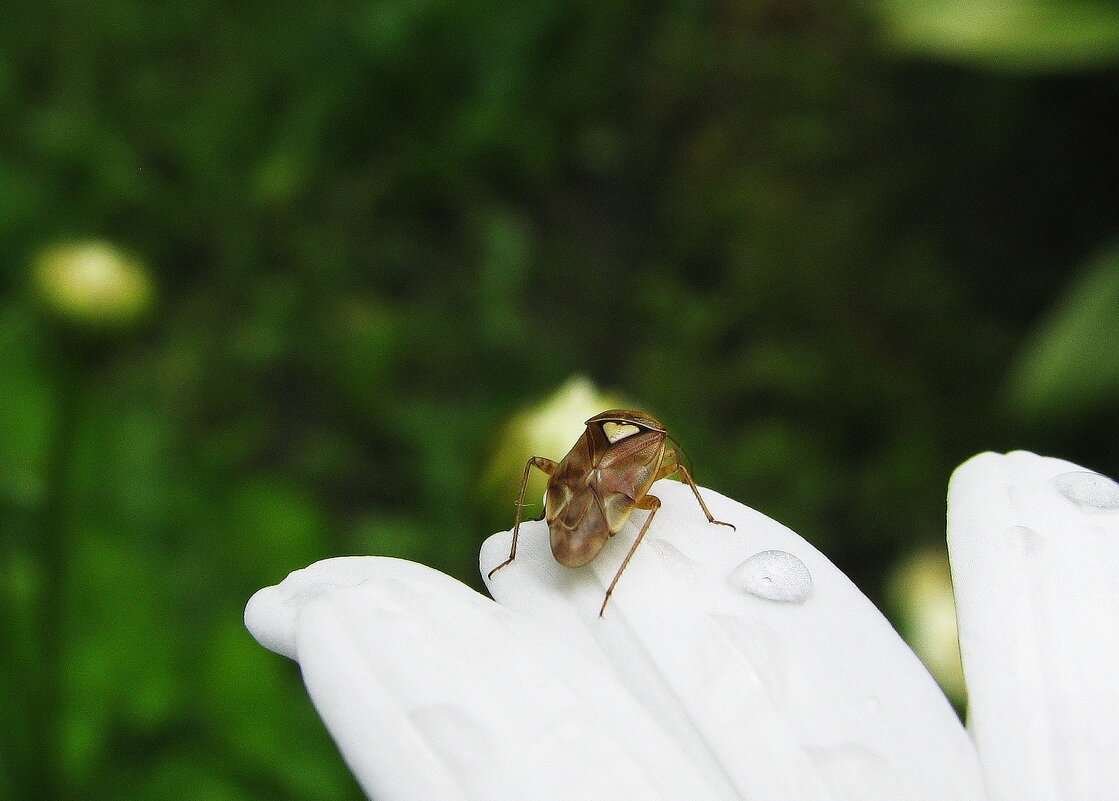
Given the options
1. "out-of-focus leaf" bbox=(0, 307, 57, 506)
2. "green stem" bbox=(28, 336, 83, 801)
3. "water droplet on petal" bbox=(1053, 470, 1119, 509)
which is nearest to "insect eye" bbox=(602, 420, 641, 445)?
"water droplet on petal" bbox=(1053, 470, 1119, 509)

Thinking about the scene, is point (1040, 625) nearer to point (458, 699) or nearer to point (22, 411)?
point (458, 699)

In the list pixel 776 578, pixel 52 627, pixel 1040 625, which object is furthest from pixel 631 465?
pixel 52 627

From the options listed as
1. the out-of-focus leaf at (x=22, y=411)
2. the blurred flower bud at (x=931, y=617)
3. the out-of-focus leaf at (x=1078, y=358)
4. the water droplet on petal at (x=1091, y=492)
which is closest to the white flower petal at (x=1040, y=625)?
the water droplet on petal at (x=1091, y=492)

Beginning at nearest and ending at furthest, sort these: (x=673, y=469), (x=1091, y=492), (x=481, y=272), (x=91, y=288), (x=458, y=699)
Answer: (x=458, y=699) → (x=1091, y=492) → (x=673, y=469) → (x=91, y=288) → (x=481, y=272)

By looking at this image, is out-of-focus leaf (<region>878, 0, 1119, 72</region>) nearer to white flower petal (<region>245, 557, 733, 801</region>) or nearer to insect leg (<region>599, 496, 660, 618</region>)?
insect leg (<region>599, 496, 660, 618</region>)

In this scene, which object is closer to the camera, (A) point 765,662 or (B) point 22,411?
(A) point 765,662

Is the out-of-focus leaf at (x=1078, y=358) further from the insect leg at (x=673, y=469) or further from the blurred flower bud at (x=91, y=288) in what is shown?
the blurred flower bud at (x=91, y=288)

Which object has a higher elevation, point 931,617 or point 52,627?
point 931,617

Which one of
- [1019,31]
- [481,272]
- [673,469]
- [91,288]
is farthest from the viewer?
[481,272]
